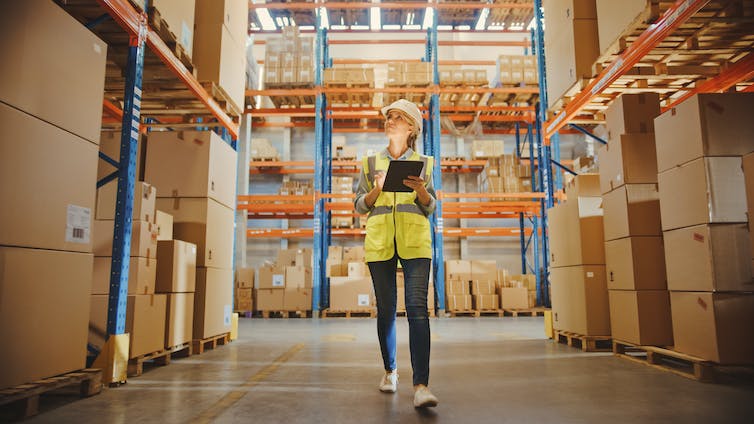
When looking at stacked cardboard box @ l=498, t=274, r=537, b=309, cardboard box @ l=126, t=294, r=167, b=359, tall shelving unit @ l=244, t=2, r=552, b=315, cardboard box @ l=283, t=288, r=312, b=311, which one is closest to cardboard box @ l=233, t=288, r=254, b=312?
cardboard box @ l=283, t=288, r=312, b=311

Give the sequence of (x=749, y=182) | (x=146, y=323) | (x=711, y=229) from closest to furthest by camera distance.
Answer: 1. (x=749, y=182)
2. (x=711, y=229)
3. (x=146, y=323)

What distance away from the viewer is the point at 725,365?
320 cm

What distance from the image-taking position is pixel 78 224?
2945 mm

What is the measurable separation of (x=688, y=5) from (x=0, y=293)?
4.72 meters

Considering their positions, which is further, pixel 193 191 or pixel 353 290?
pixel 353 290

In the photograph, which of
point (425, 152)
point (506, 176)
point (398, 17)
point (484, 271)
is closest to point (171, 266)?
point (484, 271)

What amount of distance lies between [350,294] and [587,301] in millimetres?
6233

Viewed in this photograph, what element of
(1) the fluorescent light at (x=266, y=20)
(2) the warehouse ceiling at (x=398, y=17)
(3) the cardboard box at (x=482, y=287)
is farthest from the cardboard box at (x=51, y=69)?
(1) the fluorescent light at (x=266, y=20)

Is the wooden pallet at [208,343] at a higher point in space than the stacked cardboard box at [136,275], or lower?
lower

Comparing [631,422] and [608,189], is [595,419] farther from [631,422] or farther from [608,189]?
[608,189]

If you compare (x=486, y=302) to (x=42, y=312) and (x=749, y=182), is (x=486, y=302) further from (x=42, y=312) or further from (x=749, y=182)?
(x=42, y=312)

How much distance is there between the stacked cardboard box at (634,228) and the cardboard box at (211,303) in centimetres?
409

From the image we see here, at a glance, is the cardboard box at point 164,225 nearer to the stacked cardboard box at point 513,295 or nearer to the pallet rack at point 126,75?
the pallet rack at point 126,75

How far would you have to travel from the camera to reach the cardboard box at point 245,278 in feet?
37.6
